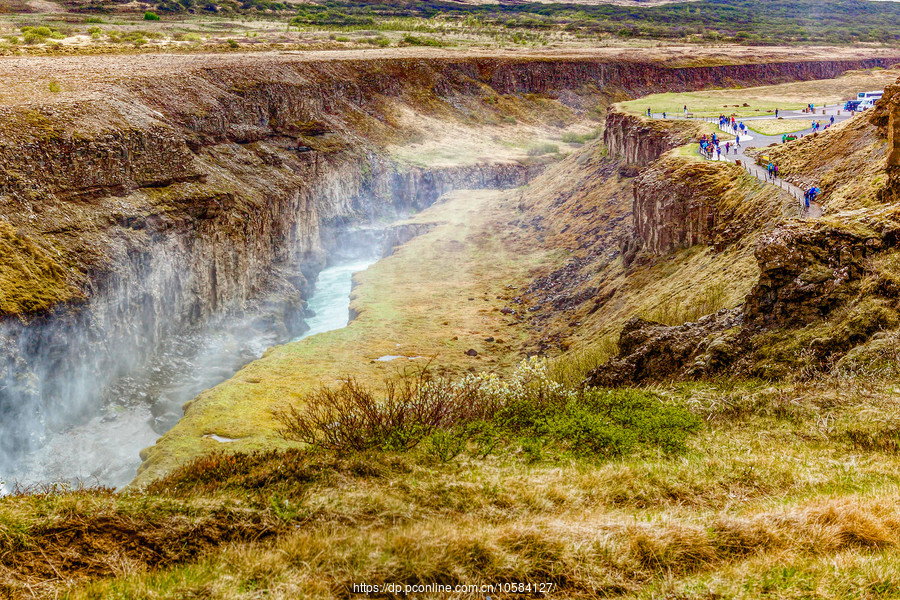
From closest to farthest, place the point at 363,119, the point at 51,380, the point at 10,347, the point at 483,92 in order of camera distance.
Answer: the point at 10,347 → the point at 51,380 → the point at 363,119 → the point at 483,92

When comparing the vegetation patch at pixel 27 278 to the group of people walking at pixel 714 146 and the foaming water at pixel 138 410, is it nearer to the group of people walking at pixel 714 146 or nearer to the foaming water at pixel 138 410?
the foaming water at pixel 138 410

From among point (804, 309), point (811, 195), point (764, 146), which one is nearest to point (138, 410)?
point (804, 309)

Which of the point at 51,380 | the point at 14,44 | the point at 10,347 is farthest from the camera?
the point at 14,44

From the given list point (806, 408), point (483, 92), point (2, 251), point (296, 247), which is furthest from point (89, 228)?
point (483, 92)

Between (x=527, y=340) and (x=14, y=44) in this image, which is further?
(x=14, y=44)

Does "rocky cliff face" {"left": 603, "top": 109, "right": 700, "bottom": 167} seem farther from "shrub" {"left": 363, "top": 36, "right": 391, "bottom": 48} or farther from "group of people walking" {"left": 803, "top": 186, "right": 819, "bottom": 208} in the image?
"shrub" {"left": 363, "top": 36, "right": 391, "bottom": 48}

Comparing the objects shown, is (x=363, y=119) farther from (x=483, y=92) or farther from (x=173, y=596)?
(x=173, y=596)

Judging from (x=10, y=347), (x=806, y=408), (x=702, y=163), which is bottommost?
(x=10, y=347)
